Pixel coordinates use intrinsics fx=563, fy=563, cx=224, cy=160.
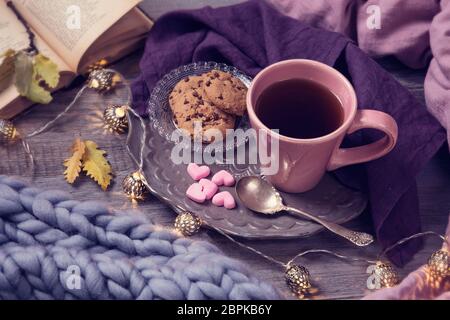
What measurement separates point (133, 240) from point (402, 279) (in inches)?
12.7

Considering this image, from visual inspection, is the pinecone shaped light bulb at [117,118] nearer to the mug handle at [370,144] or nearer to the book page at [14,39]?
the book page at [14,39]

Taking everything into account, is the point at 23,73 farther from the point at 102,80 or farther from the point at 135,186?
the point at 135,186

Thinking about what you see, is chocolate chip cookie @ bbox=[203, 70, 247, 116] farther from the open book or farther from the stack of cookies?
the open book

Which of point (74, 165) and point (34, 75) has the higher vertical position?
point (34, 75)

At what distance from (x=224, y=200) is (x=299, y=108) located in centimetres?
14

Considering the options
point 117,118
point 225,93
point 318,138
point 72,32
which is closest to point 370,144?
point 318,138

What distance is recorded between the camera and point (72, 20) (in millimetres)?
781

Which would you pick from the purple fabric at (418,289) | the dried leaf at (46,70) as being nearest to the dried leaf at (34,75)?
the dried leaf at (46,70)

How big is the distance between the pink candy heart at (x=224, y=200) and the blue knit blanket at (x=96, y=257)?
0.07 m

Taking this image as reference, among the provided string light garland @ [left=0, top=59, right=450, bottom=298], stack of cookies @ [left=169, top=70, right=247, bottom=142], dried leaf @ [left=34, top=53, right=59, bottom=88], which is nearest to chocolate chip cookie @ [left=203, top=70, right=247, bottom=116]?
stack of cookies @ [left=169, top=70, right=247, bottom=142]

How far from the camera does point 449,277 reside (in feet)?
2.12

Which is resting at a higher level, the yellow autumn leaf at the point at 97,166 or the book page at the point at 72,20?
the book page at the point at 72,20

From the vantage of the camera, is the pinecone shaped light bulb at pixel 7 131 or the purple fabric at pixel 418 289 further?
the pinecone shaped light bulb at pixel 7 131

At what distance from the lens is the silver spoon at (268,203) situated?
67cm
